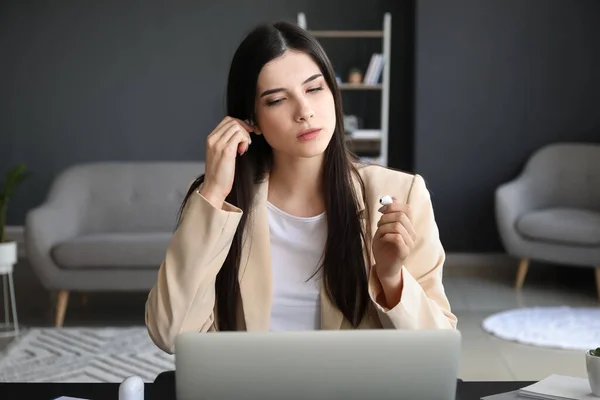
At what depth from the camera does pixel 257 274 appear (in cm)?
167

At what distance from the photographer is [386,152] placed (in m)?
6.60

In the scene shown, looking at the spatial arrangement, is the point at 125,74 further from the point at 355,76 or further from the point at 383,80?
the point at 383,80

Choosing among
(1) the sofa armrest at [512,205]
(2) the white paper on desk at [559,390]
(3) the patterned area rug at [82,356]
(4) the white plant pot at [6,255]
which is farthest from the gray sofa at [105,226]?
(2) the white paper on desk at [559,390]

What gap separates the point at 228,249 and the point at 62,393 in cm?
41

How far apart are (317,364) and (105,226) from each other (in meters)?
4.22

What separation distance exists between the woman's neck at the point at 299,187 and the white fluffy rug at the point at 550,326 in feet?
8.35

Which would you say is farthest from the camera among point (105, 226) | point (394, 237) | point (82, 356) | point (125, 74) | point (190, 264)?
point (125, 74)

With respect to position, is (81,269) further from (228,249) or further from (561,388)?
(561,388)

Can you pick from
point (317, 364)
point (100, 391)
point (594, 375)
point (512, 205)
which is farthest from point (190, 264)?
point (512, 205)

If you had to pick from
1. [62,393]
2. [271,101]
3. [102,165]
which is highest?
[271,101]

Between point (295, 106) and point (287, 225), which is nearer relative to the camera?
point (295, 106)

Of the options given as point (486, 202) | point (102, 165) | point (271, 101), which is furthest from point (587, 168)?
point (271, 101)

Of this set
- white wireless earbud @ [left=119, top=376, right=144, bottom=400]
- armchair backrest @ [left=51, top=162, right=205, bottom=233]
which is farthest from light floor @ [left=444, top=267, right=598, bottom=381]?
white wireless earbud @ [left=119, top=376, right=144, bottom=400]

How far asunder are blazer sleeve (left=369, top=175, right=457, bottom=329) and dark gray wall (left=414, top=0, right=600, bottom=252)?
4.56 m
